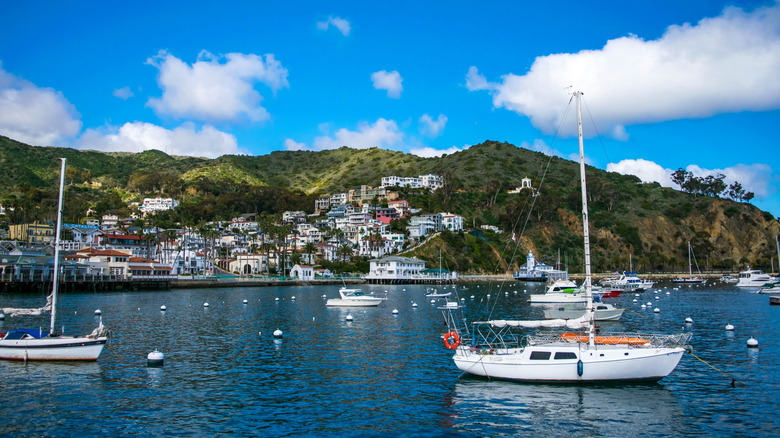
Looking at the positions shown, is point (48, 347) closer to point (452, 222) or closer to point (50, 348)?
point (50, 348)

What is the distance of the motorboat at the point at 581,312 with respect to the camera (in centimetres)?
5862

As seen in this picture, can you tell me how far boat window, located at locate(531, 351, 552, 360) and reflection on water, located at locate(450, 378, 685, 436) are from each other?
1.46 meters

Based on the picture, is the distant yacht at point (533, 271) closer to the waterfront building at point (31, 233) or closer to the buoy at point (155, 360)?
the waterfront building at point (31, 233)

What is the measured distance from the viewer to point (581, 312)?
63.4m

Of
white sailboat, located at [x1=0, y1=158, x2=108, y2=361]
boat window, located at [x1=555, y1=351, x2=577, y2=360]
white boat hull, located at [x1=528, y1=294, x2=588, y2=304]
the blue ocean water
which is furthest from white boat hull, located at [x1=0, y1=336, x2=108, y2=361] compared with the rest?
white boat hull, located at [x1=528, y1=294, x2=588, y2=304]

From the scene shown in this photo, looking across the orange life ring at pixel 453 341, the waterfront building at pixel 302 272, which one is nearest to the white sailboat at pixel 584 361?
the orange life ring at pixel 453 341

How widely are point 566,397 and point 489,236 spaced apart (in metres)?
166

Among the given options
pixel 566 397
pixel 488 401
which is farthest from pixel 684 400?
pixel 488 401

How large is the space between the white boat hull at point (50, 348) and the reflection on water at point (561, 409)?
907 inches

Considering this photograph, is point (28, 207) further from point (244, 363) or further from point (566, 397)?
point (566, 397)

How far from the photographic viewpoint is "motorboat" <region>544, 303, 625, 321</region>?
58.6 m

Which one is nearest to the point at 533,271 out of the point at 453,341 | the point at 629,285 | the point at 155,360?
the point at 629,285

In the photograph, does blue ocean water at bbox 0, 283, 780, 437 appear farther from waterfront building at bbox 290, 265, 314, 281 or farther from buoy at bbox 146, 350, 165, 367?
waterfront building at bbox 290, 265, 314, 281

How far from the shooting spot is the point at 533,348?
29.3 meters
